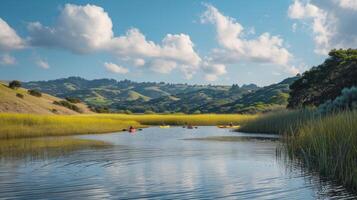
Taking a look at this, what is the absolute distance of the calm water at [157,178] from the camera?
15.6 meters

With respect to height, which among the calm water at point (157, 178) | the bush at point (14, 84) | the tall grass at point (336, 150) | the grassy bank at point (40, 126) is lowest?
the calm water at point (157, 178)

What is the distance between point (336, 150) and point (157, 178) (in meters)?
6.81

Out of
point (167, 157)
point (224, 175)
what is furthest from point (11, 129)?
point (224, 175)

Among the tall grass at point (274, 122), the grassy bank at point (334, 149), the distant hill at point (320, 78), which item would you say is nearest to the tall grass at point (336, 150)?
the grassy bank at point (334, 149)

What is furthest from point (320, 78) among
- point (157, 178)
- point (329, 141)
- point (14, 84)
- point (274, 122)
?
point (14, 84)

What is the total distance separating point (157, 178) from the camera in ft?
61.8

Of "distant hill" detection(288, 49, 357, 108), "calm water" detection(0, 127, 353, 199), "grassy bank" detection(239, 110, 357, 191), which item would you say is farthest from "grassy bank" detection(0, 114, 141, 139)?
"distant hill" detection(288, 49, 357, 108)

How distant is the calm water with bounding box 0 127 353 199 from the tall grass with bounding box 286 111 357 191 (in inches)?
24.3

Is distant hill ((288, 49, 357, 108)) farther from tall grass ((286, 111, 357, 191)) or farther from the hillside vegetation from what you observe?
tall grass ((286, 111, 357, 191))

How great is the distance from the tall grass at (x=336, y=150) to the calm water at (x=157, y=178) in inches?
24.3

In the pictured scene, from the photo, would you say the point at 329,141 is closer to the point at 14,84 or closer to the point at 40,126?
the point at 40,126

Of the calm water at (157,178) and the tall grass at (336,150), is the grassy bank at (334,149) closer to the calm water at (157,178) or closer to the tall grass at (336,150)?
the tall grass at (336,150)

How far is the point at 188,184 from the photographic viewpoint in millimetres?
17344

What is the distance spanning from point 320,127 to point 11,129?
31311 millimetres
